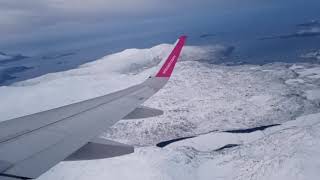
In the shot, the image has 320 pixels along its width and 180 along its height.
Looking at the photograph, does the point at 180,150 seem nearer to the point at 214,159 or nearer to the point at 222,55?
the point at 214,159

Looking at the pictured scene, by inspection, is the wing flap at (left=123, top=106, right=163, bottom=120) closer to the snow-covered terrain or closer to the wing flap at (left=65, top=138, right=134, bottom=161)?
the wing flap at (left=65, top=138, right=134, bottom=161)

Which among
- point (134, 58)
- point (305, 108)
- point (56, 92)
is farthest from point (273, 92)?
point (134, 58)

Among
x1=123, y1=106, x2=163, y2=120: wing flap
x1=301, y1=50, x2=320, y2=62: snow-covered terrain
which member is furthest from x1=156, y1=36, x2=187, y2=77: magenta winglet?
x1=301, y1=50, x2=320, y2=62: snow-covered terrain

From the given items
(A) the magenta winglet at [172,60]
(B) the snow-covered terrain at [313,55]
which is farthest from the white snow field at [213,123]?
(A) the magenta winglet at [172,60]

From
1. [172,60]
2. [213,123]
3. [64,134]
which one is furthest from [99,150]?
[213,123]

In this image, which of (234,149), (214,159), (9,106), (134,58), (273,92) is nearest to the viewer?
(214,159)

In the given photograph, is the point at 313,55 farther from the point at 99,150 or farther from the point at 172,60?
the point at 99,150
